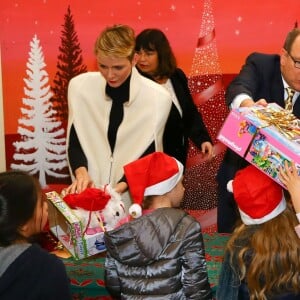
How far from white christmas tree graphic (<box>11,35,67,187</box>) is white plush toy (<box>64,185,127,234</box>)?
1.77m

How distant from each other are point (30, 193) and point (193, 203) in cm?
241

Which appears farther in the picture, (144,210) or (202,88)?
(202,88)

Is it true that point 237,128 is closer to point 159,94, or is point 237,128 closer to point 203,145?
point 159,94

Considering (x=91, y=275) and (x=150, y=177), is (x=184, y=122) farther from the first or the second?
(x=91, y=275)

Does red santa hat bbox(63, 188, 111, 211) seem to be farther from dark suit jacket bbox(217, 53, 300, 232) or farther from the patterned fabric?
dark suit jacket bbox(217, 53, 300, 232)

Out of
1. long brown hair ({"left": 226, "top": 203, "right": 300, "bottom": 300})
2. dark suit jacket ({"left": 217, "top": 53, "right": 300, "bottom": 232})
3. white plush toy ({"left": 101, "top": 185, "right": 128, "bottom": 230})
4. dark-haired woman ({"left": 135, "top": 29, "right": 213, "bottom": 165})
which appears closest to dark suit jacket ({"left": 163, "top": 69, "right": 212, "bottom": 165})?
dark-haired woman ({"left": 135, "top": 29, "right": 213, "bottom": 165})

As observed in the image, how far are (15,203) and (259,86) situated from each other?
139cm

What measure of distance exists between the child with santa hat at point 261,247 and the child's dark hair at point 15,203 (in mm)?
722

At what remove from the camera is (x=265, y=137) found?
1952 mm

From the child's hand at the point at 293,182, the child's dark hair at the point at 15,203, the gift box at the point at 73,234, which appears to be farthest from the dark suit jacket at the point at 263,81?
the child's dark hair at the point at 15,203

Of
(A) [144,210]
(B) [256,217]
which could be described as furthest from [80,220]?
(B) [256,217]

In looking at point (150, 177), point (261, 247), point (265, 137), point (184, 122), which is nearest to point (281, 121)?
point (265, 137)

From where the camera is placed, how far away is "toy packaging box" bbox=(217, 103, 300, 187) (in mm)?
1924

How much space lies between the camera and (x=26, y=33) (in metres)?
4.05
